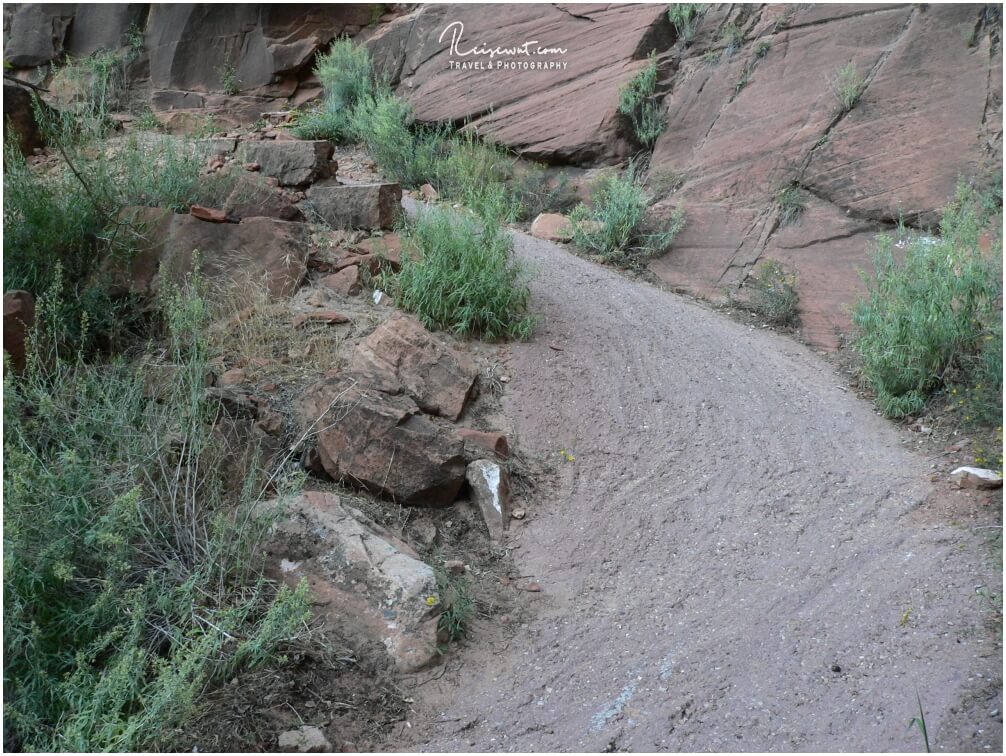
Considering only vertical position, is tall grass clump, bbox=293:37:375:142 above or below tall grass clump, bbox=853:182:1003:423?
above

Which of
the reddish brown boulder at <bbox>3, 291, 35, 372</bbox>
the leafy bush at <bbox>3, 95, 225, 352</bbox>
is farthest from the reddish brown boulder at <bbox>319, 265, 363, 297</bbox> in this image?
the reddish brown boulder at <bbox>3, 291, 35, 372</bbox>

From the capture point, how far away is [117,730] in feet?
8.77

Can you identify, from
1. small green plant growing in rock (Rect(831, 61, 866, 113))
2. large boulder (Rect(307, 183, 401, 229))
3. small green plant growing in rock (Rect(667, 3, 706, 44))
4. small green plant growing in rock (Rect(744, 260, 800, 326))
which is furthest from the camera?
small green plant growing in rock (Rect(667, 3, 706, 44))

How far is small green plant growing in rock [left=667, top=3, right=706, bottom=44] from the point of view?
30.9 feet

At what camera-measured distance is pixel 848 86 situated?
768cm

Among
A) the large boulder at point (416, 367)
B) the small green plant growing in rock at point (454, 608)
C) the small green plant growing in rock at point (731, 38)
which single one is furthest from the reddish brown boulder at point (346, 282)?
the small green plant growing in rock at point (731, 38)

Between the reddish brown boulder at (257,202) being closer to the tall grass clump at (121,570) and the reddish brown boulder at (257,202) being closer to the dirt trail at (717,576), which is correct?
the dirt trail at (717,576)

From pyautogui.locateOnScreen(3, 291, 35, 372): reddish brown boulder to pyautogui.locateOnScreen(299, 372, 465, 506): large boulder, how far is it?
4.49 ft

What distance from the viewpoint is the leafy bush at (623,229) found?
7.89 metres

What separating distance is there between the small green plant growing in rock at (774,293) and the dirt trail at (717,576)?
2.89 ft

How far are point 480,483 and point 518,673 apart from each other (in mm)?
1214

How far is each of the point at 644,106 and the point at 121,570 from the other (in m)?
7.76

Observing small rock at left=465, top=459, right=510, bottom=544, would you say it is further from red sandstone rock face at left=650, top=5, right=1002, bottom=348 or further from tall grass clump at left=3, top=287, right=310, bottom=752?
red sandstone rock face at left=650, top=5, right=1002, bottom=348

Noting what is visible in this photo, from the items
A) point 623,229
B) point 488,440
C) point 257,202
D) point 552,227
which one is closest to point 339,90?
point 552,227
